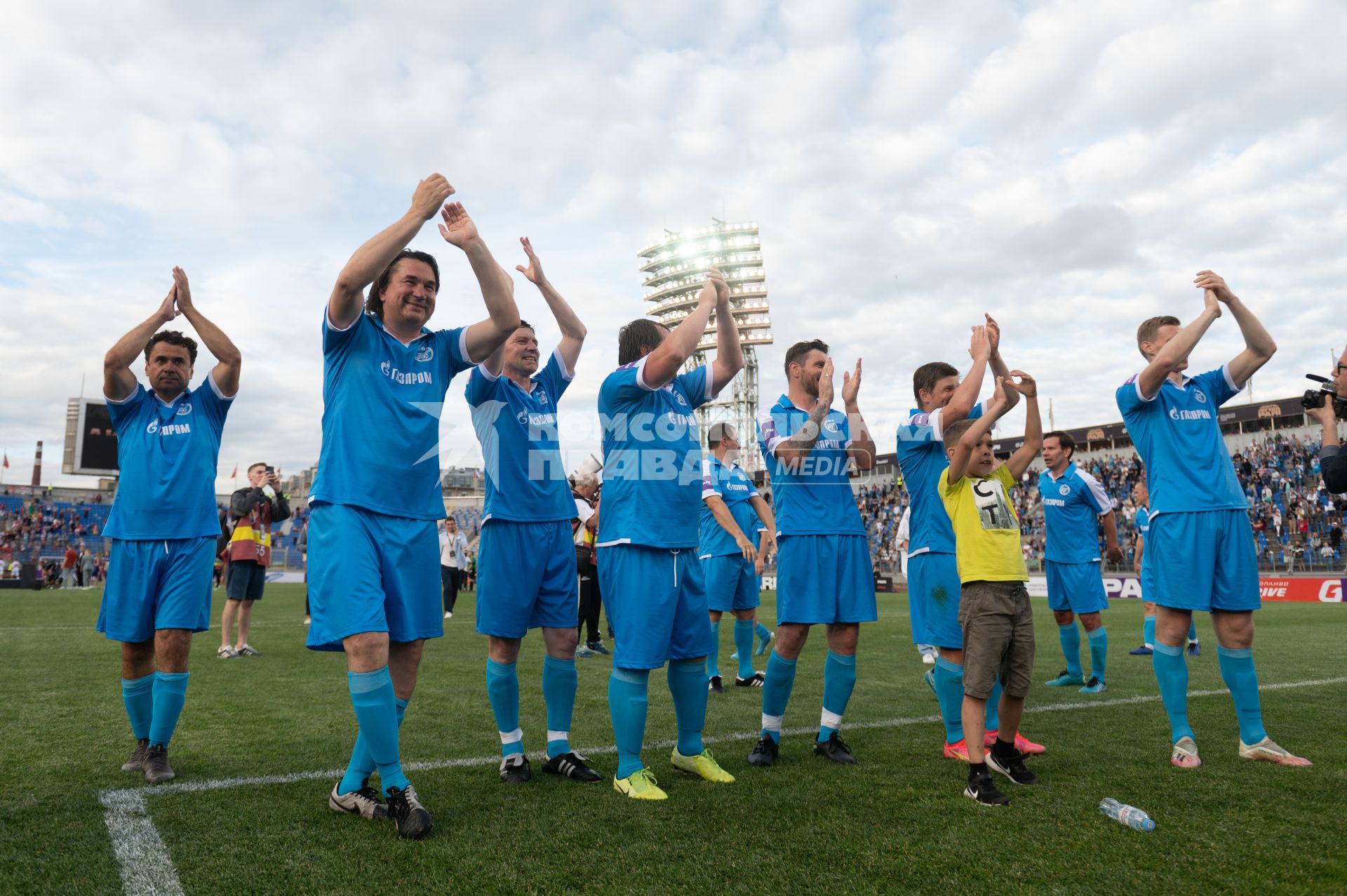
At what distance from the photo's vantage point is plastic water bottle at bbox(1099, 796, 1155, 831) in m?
3.25

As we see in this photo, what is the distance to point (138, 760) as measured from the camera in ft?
14.2

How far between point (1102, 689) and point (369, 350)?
6708 millimetres

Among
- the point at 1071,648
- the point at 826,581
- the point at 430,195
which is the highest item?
the point at 430,195

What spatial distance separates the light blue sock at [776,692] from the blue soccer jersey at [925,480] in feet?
3.68

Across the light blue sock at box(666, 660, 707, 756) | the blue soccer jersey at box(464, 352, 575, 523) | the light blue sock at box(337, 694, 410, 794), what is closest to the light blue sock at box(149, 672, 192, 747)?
the light blue sock at box(337, 694, 410, 794)

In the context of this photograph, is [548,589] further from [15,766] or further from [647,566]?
[15,766]

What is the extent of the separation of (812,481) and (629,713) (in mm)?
1801

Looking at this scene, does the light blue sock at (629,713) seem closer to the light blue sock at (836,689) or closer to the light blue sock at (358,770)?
the light blue sock at (358,770)

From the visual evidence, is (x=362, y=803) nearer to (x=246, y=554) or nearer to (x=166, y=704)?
(x=166, y=704)

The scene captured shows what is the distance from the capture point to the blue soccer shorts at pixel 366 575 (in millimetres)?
3330

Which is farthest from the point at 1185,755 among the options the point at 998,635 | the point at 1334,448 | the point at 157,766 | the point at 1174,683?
the point at 157,766

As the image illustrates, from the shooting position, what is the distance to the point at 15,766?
14.1 feet

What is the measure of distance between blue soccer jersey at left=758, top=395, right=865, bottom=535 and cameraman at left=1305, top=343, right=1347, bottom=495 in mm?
2441

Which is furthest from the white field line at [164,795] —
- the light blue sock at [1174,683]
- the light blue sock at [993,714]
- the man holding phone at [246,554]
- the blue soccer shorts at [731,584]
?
the man holding phone at [246,554]
